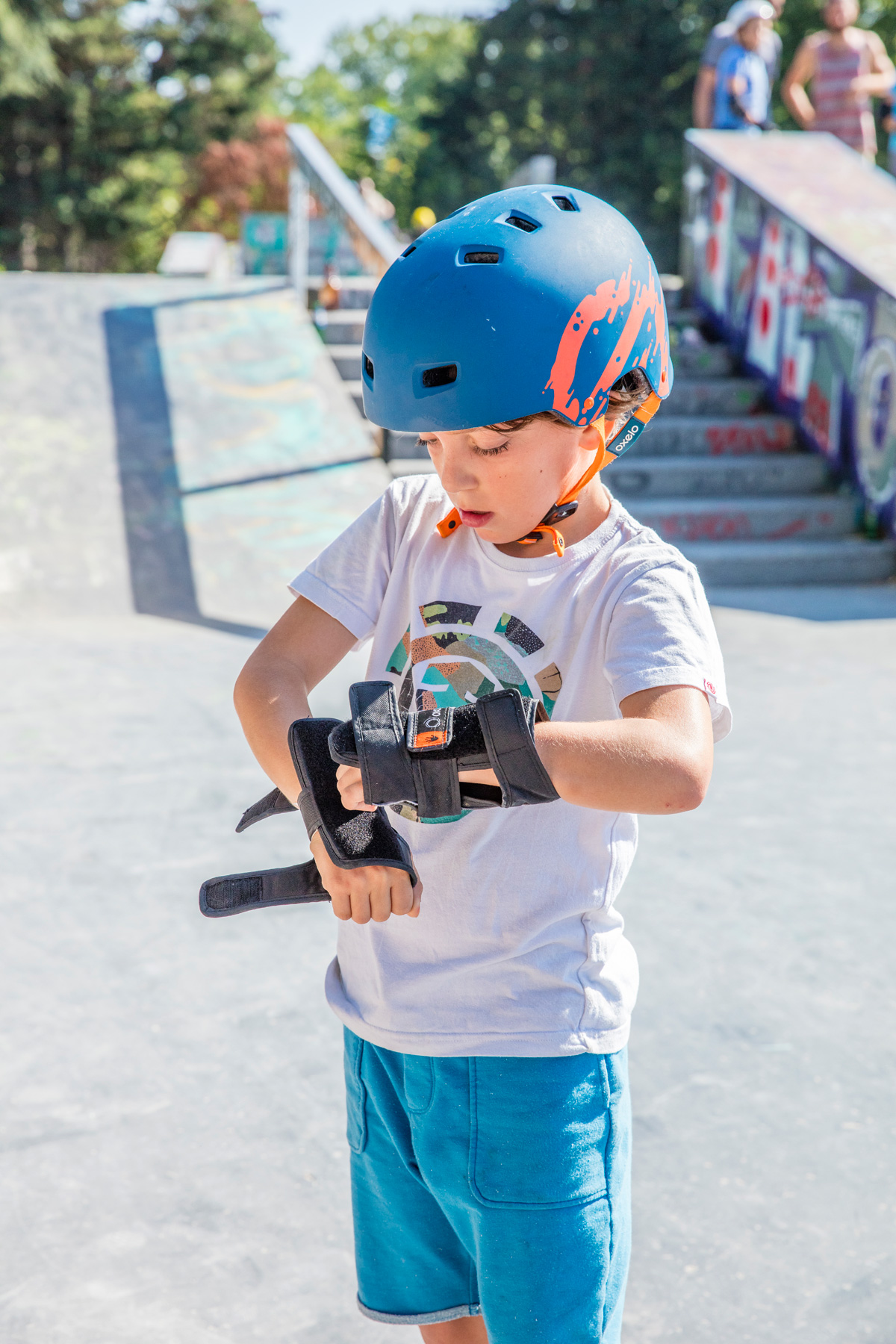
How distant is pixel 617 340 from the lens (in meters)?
1.44

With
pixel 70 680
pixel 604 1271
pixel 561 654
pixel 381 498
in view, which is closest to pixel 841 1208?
pixel 604 1271

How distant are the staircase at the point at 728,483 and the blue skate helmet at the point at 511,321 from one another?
6822mm

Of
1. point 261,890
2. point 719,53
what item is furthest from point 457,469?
point 719,53

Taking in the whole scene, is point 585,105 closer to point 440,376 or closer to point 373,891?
point 440,376

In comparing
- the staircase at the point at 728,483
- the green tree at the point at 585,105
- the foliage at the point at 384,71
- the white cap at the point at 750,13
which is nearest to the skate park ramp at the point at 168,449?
the staircase at the point at 728,483

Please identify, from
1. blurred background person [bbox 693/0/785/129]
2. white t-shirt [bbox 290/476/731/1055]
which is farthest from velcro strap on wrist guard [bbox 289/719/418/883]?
blurred background person [bbox 693/0/785/129]

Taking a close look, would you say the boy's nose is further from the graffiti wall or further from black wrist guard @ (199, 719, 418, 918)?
the graffiti wall

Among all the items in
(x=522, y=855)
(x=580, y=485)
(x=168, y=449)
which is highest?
(x=580, y=485)

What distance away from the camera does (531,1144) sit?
141cm

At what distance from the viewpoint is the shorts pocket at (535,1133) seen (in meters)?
1.40

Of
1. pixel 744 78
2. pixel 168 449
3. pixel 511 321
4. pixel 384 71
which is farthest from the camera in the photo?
pixel 384 71

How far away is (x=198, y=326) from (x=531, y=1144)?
9.59 m

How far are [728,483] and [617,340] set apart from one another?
817 cm

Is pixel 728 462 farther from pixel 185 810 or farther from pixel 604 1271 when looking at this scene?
pixel 604 1271
